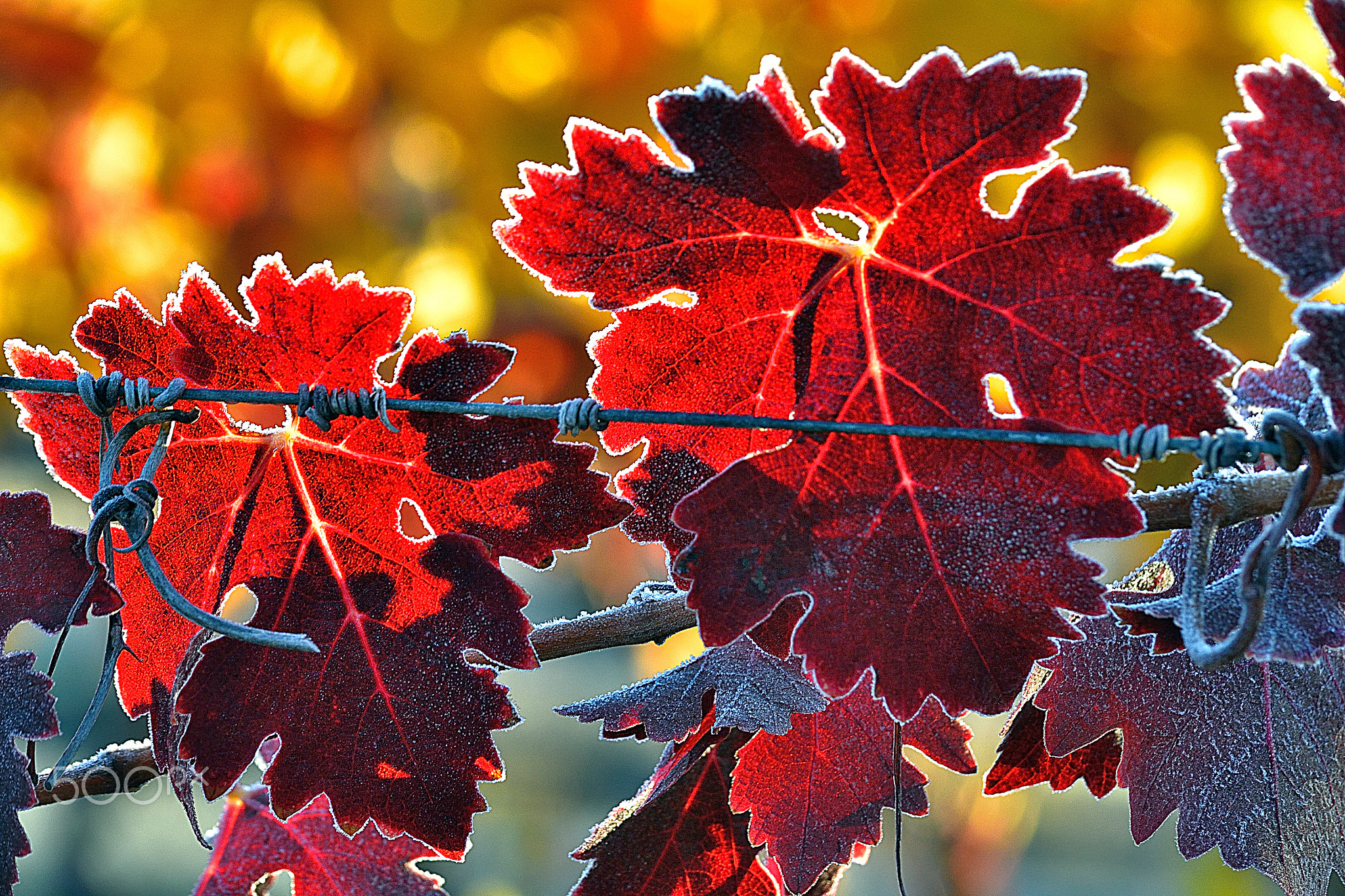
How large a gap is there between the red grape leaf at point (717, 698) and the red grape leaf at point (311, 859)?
120 millimetres

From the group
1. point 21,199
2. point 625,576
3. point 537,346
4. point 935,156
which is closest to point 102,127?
point 21,199

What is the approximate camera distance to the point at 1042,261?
28 cm

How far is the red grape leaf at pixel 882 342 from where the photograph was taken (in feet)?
0.91

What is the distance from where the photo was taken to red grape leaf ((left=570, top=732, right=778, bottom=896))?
1.30 feet

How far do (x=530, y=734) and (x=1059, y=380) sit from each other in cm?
334

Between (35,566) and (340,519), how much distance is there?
4.0 inches

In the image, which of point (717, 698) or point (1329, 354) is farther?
point (717, 698)

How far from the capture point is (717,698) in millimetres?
362

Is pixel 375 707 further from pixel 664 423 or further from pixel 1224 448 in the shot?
pixel 1224 448

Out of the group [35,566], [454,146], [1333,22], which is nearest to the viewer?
[1333,22]

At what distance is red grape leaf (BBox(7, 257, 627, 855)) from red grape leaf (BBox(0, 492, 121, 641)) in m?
0.02

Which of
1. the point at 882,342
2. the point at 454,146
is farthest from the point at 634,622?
the point at 454,146

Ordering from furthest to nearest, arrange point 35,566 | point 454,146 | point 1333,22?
1. point 454,146
2. point 35,566
3. point 1333,22

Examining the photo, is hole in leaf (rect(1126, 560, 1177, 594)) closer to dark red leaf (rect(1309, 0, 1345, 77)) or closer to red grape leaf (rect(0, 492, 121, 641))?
dark red leaf (rect(1309, 0, 1345, 77))
